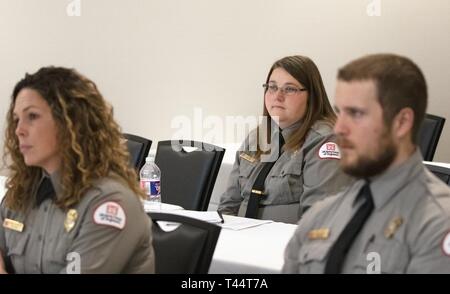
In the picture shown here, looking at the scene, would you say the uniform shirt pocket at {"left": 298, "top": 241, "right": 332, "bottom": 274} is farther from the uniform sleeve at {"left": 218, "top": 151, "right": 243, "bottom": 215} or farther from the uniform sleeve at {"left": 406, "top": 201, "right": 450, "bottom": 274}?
the uniform sleeve at {"left": 218, "top": 151, "right": 243, "bottom": 215}

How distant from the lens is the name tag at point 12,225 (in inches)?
84.4

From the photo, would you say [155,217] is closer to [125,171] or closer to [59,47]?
[125,171]

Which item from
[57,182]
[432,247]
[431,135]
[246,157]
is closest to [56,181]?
[57,182]

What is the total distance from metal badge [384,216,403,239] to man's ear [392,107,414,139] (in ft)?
0.68

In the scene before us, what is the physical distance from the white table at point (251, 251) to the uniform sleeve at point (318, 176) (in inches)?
12.2

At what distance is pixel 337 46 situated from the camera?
534 cm

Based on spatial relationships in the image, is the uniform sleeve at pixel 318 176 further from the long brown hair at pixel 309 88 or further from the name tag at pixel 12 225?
the name tag at pixel 12 225

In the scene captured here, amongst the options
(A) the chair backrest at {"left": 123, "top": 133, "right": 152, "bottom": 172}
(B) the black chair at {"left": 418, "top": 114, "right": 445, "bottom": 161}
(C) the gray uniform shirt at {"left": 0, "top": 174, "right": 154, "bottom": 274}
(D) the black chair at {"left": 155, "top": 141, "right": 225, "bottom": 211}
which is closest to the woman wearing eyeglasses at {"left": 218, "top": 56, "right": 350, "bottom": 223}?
(D) the black chair at {"left": 155, "top": 141, "right": 225, "bottom": 211}

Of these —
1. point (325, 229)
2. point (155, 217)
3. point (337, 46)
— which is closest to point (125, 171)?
point (155, 217)

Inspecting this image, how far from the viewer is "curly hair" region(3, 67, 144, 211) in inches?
80.3

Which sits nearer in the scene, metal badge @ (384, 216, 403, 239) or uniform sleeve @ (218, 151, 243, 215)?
metal badge @ (384, 216, 403, 239)

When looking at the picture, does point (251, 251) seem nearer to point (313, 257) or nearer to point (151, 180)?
point (313, 257)

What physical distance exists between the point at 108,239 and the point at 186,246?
28 centimetres

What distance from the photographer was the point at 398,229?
66.7 inches
